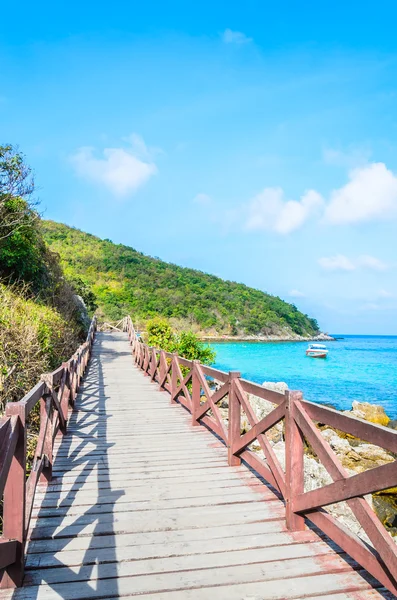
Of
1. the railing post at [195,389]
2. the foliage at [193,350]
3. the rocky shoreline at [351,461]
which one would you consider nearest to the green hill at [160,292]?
the foliage at [193,350]

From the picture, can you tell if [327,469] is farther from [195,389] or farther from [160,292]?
[160,292]

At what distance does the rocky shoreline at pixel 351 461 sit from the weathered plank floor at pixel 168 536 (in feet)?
3.86

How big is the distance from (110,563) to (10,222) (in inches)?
497

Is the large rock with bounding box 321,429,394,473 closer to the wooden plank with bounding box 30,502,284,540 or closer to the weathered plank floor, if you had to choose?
the weathered plank floor

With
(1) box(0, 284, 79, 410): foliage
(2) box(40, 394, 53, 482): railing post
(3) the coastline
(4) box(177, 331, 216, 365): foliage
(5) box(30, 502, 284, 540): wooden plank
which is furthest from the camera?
(3) the coastline

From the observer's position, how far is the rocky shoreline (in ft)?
21.9

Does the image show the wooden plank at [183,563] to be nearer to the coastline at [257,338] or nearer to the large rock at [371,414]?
the large rock at [371,414]

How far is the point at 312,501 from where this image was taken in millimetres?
3154

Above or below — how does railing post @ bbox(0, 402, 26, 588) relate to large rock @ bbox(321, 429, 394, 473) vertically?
above

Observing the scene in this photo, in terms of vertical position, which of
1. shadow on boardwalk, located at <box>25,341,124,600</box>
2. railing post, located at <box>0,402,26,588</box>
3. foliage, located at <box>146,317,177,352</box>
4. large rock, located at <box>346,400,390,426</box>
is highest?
foliage, located at <box>146,317,177,352</box>

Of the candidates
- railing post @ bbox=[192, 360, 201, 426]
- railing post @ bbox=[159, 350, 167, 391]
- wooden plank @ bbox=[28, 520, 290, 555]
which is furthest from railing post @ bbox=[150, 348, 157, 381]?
wooden plank @ bbox=[28, 520, 290, 555]

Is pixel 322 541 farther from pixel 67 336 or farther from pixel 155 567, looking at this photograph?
pixel 67 336

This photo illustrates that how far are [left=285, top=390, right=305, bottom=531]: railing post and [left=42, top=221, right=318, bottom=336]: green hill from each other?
47.4 meters

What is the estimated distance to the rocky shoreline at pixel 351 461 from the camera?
6.67 meters
